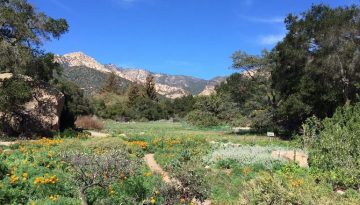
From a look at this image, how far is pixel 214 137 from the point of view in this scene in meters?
33.7

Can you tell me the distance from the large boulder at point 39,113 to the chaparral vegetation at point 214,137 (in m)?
0.07

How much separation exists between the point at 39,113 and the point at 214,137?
40.3ft

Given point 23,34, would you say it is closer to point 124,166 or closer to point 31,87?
point 31,87

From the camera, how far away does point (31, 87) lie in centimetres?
3111

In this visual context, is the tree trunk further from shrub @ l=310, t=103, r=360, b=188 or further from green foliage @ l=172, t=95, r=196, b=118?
green foliage @ l=172, t=95, r=196, b=118

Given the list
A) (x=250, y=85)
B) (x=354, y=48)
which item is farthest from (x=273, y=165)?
(x=250, y=85)

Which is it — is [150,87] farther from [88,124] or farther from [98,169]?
→ [98,169]

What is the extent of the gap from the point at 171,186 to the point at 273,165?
9.21m

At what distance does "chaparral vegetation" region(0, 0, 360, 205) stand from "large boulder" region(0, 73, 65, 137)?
7 cm

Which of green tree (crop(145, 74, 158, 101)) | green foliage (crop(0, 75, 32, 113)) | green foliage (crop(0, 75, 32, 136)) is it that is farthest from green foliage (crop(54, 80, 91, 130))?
green tree (crop(145, 74, 158, 101))

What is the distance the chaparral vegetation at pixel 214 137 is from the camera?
26.6 feet

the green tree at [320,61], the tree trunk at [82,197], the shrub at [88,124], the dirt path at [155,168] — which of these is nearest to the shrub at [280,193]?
the tree trunk at [82,197]

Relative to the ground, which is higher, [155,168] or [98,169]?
[98,169]

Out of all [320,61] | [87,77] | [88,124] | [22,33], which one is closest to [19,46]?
[22,33]
